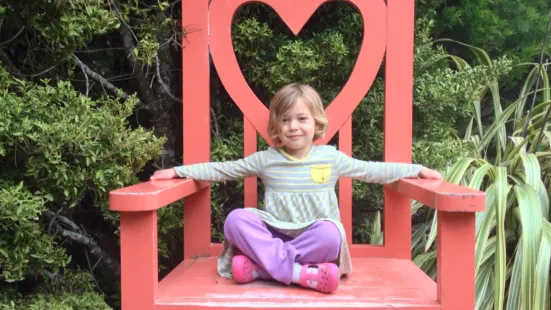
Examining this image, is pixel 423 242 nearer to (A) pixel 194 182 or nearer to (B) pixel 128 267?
(A) pixel 194 182

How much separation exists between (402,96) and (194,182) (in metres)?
0.60

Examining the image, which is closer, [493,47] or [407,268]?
[407,268]

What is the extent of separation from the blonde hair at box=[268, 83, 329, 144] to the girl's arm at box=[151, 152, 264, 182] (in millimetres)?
98

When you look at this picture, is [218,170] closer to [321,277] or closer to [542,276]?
Answer: [321,277]

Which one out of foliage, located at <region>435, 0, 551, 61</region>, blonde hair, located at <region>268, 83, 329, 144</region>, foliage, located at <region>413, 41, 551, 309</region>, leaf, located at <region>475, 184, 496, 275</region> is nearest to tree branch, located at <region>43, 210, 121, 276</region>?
blonde hair, located at <region>268, 83, 329, 144</region>

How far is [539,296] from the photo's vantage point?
145cm

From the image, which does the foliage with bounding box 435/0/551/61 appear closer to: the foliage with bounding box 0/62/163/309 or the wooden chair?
the wooden chair

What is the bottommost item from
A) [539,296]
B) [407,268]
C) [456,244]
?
[539,296]

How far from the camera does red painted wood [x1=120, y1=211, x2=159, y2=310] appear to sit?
102 centimetres

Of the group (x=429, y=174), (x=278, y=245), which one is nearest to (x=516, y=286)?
(x=429, y=174)

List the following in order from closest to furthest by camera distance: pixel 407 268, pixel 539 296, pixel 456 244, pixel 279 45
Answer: pixel 456 244 → pixel 407 268 → pixel 539 296 → pixel 279 45

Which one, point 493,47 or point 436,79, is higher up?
point 493,47

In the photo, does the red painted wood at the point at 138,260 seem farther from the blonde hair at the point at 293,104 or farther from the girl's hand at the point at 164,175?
the blonde hair at the point at 293,104

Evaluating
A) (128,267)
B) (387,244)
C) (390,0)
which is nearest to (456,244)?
(387,244)
